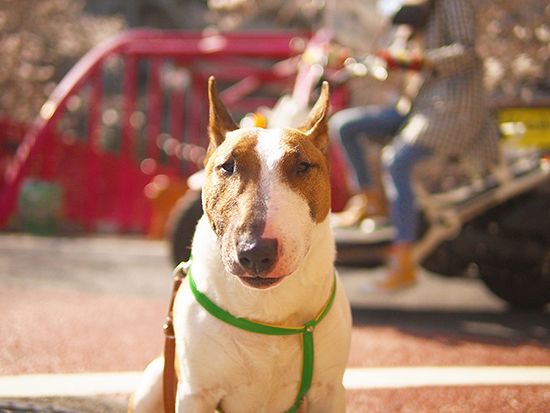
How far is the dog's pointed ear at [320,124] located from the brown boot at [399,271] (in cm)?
193

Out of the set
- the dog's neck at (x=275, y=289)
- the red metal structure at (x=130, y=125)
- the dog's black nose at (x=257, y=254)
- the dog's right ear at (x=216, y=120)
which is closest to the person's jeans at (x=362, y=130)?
the dog's right ear at (x=216, y=120)

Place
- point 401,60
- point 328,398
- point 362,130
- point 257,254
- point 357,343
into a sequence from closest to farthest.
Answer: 1. point 257,254
2. point 328,398
3. point 357,343
4. point 401,60
5. point 362,130

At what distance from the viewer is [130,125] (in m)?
8.54

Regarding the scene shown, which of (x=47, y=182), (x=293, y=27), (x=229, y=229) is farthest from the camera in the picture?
(x=293, y=27)

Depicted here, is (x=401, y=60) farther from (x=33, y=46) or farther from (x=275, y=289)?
(x=33, y=46)

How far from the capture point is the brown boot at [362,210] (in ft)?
12.5

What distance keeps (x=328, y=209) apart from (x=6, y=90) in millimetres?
12628

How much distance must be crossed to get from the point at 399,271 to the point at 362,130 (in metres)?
1.12

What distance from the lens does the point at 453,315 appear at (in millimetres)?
3719

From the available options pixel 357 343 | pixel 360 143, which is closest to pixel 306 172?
pixel 357 343

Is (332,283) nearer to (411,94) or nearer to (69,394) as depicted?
(69,394)

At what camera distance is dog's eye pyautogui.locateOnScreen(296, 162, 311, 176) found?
143cm

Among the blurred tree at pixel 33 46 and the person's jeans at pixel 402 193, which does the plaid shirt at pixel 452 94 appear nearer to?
the person's jeans at pixel 402 193

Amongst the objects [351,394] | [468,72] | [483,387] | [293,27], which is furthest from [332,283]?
[293,27]
